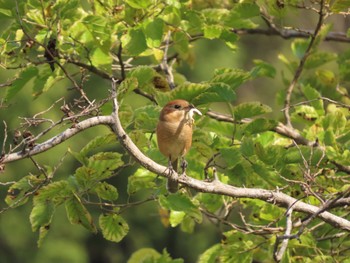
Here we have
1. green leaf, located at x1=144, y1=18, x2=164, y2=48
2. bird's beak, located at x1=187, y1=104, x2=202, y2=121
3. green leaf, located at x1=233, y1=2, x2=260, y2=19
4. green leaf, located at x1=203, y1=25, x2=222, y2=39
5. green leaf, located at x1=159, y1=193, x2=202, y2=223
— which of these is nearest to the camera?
green leaf, located at x1=159, y1=193, x2=202, y2=223

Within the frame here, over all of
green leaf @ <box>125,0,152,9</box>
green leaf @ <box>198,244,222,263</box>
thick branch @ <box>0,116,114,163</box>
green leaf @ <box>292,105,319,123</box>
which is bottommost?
green leaf @ <box>198,244,222,263</box>

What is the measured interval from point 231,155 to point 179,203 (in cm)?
35

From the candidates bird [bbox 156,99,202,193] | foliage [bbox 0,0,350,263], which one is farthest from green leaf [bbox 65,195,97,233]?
bird [bbox 156,99,202,193]

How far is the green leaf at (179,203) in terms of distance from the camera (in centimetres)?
393

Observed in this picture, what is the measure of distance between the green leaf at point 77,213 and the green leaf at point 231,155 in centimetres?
69

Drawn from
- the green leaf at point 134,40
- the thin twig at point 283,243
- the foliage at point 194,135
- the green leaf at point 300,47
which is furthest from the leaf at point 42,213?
the green leaf at point 300,47

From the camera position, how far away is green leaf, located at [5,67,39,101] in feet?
14.6

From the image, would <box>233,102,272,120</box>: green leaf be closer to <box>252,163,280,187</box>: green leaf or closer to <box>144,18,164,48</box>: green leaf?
<box>252,163,280,187</box>: green leaf

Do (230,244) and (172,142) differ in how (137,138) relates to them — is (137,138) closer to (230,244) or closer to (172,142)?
(172,142)

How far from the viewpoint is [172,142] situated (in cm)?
434

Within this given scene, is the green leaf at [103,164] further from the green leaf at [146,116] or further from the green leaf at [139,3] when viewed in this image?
the green leaf at [139,3]

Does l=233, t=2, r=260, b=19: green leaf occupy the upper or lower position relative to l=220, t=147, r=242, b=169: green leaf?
upper

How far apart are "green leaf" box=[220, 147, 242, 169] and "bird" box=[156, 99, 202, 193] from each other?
0.69 feet

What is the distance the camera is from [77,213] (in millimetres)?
4051
